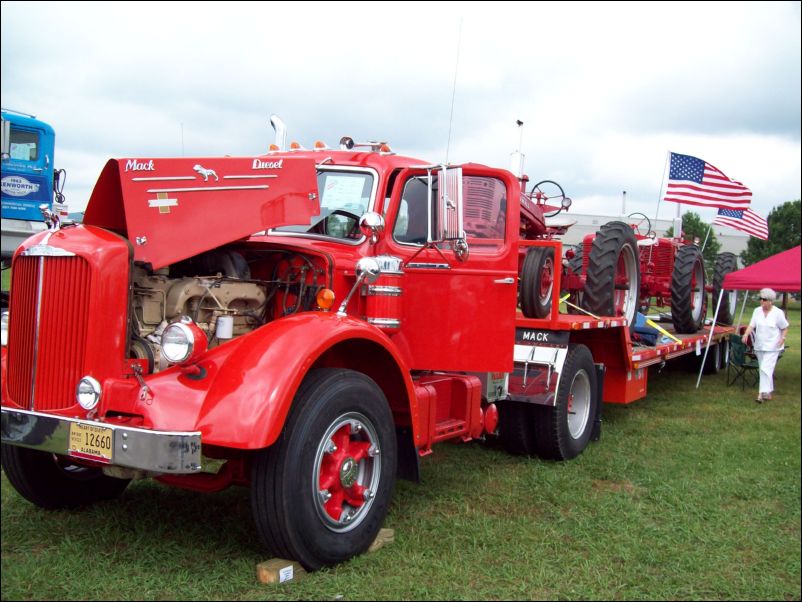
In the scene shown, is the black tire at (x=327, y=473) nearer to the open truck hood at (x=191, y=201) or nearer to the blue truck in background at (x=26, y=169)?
the open truck hood at (x=191, y=201)

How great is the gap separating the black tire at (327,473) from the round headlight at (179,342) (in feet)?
1.87

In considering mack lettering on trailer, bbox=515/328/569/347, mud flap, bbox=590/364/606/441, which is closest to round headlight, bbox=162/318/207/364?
mack lettering on trailer, bbox=515/328/569/347

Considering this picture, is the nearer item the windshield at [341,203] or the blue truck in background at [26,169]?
the windshield at [341,203]

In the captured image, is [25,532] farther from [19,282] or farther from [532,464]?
[532,464]

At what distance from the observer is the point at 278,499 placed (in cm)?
353

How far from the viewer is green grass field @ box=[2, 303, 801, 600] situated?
364 cm

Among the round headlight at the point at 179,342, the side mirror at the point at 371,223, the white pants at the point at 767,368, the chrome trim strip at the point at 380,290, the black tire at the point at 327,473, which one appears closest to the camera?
the round headlight at the point at 179,342

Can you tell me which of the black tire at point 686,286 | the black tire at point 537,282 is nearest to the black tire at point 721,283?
the black tire at point 686,286

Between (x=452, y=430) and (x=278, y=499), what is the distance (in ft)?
5.34

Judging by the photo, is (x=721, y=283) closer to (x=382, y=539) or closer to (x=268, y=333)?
(x=382, y=539)

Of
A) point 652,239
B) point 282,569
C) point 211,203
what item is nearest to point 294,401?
point 282,569

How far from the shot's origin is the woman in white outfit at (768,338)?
959cm

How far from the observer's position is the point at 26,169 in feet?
37.3

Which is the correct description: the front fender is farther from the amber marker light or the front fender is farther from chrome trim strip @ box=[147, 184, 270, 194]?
chrome trim strip @ box=[147, 184, 270, 194]
